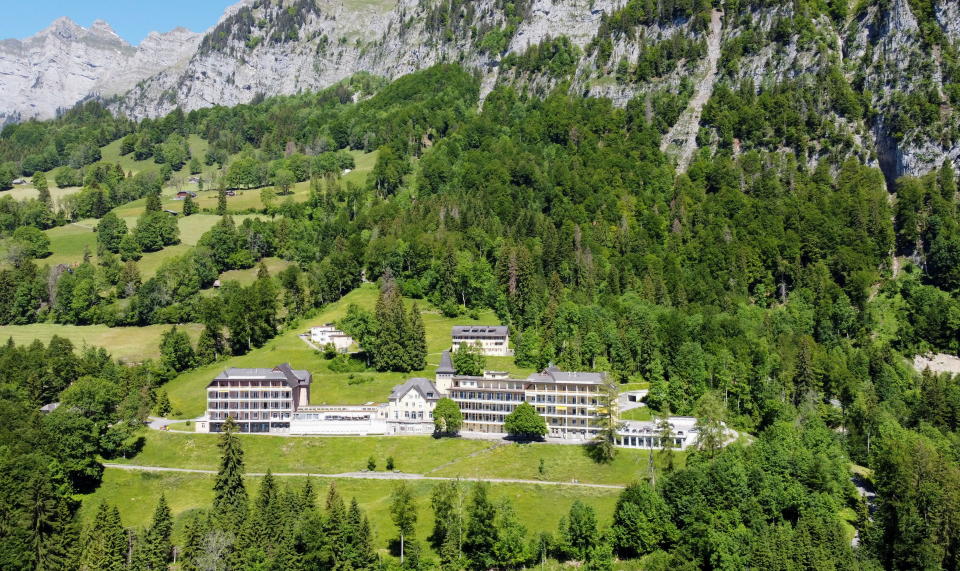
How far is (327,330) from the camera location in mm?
159250

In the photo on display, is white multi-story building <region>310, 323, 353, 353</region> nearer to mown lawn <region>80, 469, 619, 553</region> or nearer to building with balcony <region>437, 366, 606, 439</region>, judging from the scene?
building with balcony <region>437, 366, 606, 439</region>

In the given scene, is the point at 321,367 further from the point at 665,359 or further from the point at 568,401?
the point at 665,359

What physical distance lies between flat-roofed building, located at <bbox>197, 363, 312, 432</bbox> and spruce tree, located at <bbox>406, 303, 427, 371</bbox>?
72.6 ft

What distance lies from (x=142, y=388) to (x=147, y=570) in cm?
5263

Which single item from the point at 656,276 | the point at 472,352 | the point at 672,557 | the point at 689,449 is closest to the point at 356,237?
the point at 472,352

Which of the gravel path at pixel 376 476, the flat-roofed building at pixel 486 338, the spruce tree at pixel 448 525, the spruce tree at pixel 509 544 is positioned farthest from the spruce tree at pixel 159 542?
the flat-roofed building at pixel 486 338

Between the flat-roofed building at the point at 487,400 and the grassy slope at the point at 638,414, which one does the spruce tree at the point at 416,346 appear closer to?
the flat-roofed building at the point at 487,400

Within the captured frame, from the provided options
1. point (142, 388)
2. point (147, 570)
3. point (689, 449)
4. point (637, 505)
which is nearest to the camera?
point (147, 570)

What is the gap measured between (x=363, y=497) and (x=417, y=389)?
2496 cm

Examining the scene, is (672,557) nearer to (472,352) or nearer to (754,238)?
(472,352)

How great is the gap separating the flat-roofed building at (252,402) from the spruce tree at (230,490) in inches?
809

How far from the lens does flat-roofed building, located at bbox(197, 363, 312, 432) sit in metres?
132

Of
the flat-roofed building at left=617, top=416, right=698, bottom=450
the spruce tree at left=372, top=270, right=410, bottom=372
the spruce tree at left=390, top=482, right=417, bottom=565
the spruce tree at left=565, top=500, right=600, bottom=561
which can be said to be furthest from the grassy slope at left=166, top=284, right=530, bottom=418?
the spruce tree at left=565, top=500, right=600, bottom=561

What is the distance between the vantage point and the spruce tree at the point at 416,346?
147 m
